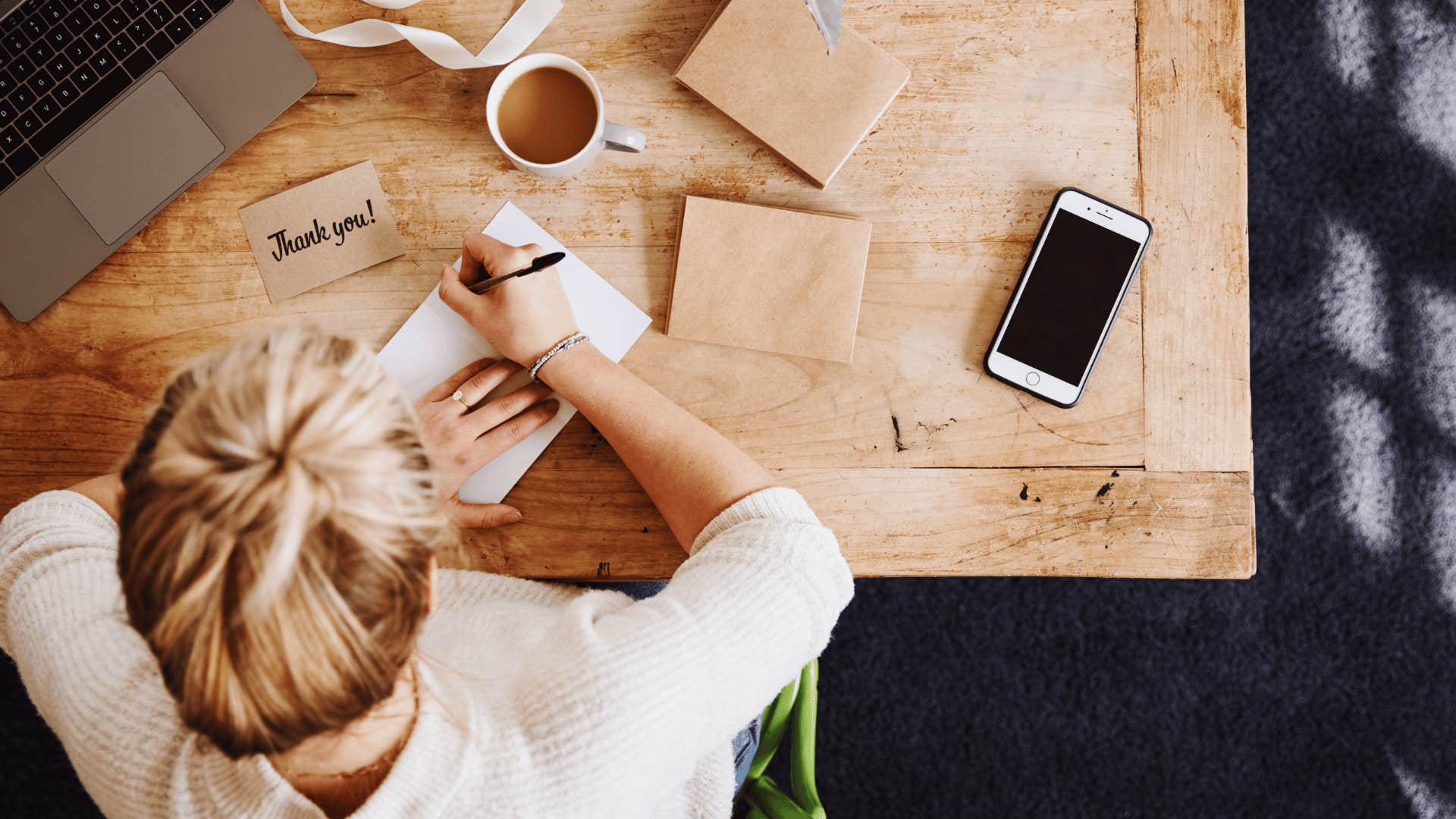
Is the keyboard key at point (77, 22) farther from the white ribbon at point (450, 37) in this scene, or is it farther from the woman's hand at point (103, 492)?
the woman's hand at point (103, 492)

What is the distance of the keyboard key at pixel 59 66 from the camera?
2.60 ft

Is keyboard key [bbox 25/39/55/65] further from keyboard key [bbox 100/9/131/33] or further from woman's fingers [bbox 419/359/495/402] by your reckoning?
woman's fingers [bbox 419/359/495/402]

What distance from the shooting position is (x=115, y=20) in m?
0.80

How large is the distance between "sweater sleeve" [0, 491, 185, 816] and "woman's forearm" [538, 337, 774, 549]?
0.39m

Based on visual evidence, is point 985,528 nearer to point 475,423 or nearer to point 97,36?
point 475,423

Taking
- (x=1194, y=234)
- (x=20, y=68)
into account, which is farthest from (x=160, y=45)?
(x=1194, y=234)

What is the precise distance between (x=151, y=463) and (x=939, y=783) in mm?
1289

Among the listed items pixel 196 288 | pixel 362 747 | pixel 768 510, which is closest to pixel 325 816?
pixel 362 747

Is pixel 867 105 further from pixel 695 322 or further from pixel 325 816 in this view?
pixel 325 816

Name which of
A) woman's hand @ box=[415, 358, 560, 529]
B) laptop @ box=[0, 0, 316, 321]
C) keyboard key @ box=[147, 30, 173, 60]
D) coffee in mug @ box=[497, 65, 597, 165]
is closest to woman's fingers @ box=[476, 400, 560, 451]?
woman's hand @ box=[415, 358, 560, 529]

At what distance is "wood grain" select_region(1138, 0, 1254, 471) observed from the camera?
2.61 feet

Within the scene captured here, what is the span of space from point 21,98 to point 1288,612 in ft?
6.05

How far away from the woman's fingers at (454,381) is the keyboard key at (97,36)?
0.45 meters

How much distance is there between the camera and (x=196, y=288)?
82 centimetres
